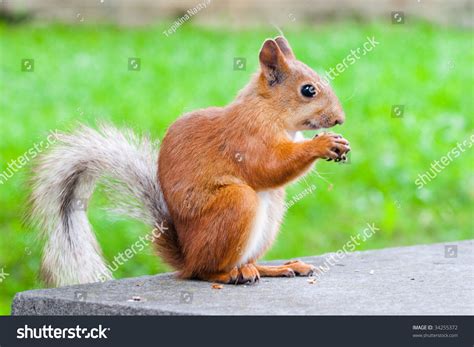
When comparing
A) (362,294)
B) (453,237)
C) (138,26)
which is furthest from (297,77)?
(138,26)

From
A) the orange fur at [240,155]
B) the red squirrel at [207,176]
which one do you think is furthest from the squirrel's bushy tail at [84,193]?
the orange fur at [240,155]

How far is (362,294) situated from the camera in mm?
2783

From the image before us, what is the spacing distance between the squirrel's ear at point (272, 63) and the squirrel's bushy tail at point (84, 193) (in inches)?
19.5

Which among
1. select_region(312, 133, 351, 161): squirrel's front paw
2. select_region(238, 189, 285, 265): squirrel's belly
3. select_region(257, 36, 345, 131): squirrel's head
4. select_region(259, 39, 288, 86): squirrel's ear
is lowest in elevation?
select_region(238, 189, 285, 265): squirrel's belly

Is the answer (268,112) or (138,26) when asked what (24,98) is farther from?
(268,112)

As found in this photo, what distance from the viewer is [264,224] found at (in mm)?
2912

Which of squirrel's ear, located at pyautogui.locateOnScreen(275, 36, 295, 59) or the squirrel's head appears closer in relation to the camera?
the squirrel's head

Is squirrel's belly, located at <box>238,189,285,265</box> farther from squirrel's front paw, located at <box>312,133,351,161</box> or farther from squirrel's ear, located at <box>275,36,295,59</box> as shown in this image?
squirrel's ear, located at <box>275,36,295,59</box>

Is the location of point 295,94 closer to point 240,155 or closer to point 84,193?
point 240,155

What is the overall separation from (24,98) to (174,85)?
1.13 meters

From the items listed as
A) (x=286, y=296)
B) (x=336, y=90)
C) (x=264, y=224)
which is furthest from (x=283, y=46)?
(x=336, y=90)

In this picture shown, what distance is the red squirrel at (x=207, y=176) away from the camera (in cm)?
279

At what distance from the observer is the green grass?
5.72 m

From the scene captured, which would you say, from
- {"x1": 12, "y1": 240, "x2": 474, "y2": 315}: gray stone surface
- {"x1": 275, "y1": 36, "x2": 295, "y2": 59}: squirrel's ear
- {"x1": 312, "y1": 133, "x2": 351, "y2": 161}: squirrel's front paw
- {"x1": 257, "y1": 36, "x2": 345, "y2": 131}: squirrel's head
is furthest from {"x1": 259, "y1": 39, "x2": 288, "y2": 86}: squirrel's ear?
{"x1": 12, "y1": 240, "x2": 474, "y2": 315}: gray stone surface
